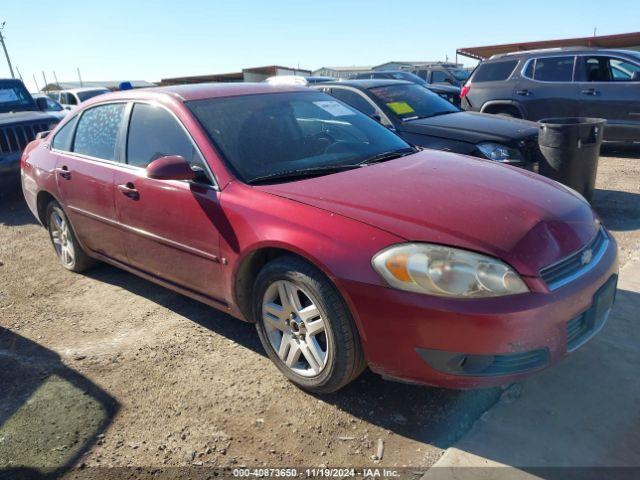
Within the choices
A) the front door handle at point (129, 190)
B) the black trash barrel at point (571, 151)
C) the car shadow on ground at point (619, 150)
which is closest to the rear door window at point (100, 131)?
the front door handle at point (129, 190)

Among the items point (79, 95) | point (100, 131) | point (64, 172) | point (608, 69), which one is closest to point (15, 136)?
point (64, 172)

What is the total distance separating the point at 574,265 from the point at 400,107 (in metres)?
4.19

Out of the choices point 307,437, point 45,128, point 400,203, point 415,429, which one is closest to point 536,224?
point 400,203

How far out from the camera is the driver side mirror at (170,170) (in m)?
3.04

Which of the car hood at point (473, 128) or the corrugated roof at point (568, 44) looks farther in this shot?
the corrugated roof at point (568, 44)

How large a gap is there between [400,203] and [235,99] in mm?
1607

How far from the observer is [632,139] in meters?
8.56

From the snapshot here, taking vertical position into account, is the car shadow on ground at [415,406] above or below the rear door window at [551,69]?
below

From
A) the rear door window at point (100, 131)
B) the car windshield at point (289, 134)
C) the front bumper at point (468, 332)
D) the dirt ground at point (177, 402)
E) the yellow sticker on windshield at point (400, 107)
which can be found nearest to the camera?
the front bumper at point (468, 332)

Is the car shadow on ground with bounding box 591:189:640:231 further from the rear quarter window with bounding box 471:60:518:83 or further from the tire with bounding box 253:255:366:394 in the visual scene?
the tire with bounding box 253:255:366:394

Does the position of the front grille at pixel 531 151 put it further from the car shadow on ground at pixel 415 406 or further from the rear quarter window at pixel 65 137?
the rear quarter window at pixel 65 137

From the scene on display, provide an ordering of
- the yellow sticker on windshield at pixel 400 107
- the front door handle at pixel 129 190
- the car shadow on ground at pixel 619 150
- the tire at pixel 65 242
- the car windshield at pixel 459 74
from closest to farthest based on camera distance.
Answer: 1. the front door handle at pixel 129 190
2. the tire at pixel 65 242
3. the yellow sticker on windshield at pixel 400 107
4. the car shadow on ground at pixel 619 150
5. the car windshield at pixel 459 74

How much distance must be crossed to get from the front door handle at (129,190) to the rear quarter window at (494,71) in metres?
7.86

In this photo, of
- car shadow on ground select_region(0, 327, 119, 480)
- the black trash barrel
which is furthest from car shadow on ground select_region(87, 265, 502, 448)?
the black trash barrel
